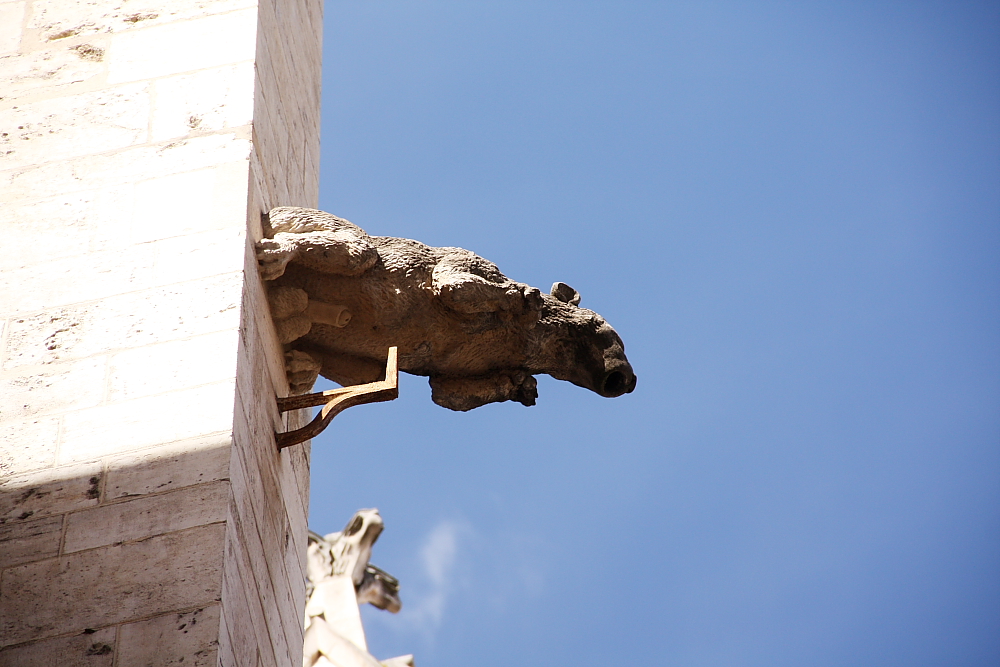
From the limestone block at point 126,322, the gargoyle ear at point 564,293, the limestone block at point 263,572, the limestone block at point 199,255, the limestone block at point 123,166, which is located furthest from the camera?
the gargoyle ear at point 564,293

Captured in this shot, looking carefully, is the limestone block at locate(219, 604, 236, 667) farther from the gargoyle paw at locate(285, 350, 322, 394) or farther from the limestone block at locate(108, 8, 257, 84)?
the limestone block at locate(108, 8, 257, 84)

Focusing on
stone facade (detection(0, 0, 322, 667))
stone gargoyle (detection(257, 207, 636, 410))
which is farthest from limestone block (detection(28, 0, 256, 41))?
stone gargoyle (detection(257, 207, 636, 410))

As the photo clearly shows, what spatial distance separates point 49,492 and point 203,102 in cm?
147

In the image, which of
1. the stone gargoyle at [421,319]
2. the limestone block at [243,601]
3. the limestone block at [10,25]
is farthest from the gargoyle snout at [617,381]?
the limestone block at [10,25]

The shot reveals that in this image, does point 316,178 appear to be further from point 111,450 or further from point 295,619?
point 111,450

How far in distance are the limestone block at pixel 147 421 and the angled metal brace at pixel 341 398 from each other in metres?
0.53

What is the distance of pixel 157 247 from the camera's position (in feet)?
14.1

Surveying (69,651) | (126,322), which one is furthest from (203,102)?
(69,651)

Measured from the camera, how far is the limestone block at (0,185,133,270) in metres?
4.34

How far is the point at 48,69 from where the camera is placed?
15.8 ft

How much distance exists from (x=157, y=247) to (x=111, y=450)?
73 cm

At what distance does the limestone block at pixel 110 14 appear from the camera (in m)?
4.92

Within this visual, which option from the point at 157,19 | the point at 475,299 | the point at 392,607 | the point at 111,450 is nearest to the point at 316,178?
the point at 157,19

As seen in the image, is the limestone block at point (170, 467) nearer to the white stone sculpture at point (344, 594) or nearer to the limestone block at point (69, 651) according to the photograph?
the limestone block at point (69, 651)
